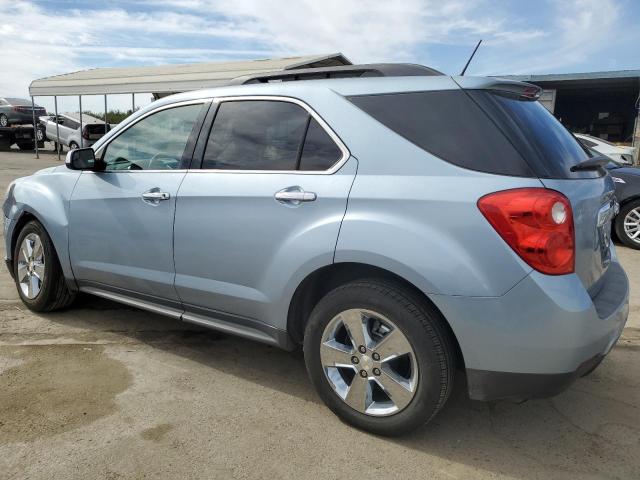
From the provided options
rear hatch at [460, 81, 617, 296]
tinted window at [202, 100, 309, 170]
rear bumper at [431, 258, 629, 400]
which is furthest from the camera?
tinted window at [202, 100, 309, 170]

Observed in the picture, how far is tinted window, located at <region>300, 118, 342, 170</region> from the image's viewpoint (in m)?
2.71

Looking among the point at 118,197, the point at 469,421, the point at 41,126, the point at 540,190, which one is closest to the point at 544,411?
the point at 469,421

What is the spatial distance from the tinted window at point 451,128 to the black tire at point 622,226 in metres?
5.87

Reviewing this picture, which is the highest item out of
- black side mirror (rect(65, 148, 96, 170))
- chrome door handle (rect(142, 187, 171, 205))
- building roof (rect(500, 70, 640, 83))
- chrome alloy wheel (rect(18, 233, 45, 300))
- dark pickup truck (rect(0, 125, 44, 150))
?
building roof (rect(500, 70, 640, 83))

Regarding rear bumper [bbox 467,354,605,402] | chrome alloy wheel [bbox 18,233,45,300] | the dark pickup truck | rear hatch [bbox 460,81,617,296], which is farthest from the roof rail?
the dark pickup truck

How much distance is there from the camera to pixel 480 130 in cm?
239

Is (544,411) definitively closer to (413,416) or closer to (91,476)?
(413,416)

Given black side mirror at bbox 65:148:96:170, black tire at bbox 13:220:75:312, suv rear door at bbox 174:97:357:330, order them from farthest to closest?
black tire at bbox 13:220:75:312
black side mirror at bbox 65:148:96:170
suv rear door at bbox 174:97:357:330

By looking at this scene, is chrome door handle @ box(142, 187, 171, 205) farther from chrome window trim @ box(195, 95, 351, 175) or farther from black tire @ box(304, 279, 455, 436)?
black tire @ box(304, 279, 455, 436)

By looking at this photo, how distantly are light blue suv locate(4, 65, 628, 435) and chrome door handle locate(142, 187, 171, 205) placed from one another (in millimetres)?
37

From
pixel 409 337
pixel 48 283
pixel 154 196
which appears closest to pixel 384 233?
pixel 409 337

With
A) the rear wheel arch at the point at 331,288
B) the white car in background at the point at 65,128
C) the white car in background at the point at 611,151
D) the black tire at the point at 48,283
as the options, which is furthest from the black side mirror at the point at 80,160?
the white car in background at the point at 65,128

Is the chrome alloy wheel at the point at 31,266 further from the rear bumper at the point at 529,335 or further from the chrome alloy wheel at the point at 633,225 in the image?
the chrome alloy wheel at the point at 633,225

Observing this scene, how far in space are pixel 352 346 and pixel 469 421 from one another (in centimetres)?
77
